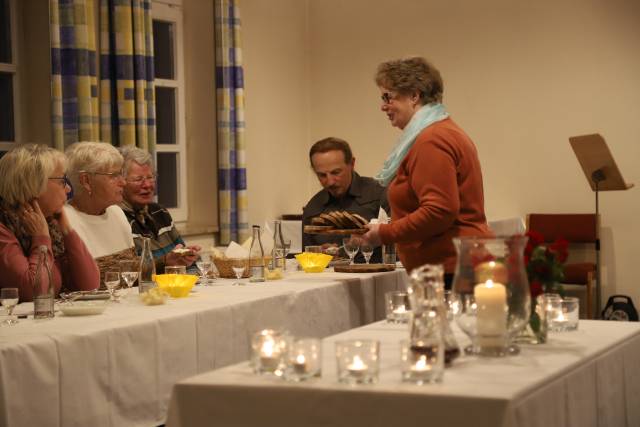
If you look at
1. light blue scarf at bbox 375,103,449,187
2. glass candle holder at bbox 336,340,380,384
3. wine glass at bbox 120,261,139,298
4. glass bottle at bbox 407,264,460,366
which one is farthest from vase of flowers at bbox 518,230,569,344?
wine glass at bbox 120,261,139,298

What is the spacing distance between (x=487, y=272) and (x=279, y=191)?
18.0ft

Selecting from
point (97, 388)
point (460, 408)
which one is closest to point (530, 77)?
point (97, 388)

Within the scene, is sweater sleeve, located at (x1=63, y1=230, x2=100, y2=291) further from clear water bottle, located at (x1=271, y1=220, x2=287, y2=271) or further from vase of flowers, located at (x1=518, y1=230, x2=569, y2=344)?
vase of flowers, located at (x1=518, y1=230, x2=569, y2=344)

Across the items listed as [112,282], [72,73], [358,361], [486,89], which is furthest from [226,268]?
[486,89]

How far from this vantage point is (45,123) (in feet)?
17.2

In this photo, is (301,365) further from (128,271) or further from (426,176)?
(128,271)

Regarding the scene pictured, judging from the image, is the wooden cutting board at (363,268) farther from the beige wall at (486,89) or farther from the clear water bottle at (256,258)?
the beige wall at (486,89)

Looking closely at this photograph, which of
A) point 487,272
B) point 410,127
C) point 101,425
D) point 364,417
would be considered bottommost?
point 101,425

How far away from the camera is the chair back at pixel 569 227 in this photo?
6.73m

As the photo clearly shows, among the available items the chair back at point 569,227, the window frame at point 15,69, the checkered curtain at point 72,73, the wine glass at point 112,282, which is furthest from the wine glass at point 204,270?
the chair back at point 569,227

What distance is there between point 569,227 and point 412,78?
3902 millimetres

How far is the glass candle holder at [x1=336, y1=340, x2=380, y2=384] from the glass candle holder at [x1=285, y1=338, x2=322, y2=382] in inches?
2.1

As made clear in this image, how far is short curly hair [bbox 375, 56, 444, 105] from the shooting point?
325 centimetres

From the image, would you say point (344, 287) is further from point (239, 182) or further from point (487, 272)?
point (239, 182)
